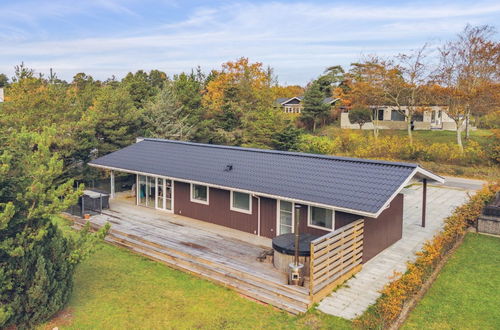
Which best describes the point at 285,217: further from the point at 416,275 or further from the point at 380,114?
the point at 380,114

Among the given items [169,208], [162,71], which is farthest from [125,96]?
[162,71]

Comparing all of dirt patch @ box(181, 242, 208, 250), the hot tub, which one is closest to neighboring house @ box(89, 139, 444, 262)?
the hot tub

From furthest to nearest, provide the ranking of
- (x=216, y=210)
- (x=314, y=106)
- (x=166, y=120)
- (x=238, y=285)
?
1. (x=314, y=106)
2. (x=166, y=120)
3. (x=216, y=210)
4. (x=238, y=285)

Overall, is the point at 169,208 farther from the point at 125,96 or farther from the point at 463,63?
the point at 463,63

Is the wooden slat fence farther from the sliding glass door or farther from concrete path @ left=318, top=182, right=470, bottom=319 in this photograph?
the sliding glass door

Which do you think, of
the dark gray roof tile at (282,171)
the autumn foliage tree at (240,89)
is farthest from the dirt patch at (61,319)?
the autumn foliage tree at (240,89)

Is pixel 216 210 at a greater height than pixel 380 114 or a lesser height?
lesser

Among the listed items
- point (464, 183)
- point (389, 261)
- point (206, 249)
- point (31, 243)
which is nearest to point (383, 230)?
point (389, 261)
